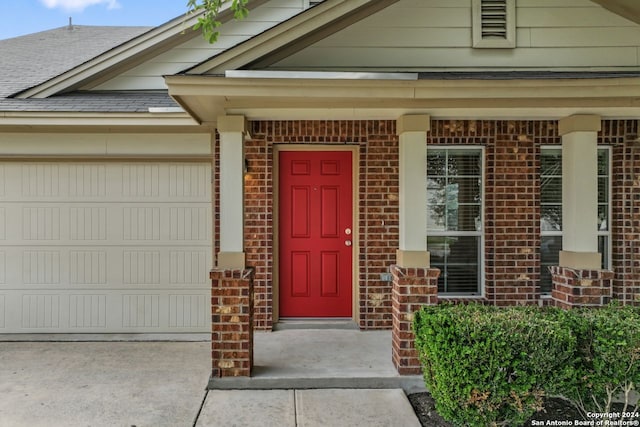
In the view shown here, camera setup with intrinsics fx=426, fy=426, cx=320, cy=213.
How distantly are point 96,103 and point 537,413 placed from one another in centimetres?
539

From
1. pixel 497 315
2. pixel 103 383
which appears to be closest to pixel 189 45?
pixel 103 383

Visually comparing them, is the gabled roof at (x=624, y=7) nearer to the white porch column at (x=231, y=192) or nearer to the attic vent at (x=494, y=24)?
the attic vent at (x=494, y=24)

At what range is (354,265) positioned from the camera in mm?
5215

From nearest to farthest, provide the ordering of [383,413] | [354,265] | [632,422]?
[632,422], [383,413], [354,265]

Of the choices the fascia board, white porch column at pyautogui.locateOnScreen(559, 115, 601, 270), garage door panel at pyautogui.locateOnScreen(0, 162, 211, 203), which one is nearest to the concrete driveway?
garage door panel at pyautogui.locateOnScreen(0, 162, 211, 203)

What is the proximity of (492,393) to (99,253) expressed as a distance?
4.60 metres

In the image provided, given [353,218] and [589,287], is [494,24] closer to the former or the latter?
[353,218]

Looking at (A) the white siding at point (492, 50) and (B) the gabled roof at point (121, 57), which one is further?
(B) the gabled roof at point (121, 57)

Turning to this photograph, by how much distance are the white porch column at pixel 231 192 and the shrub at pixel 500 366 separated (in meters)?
1.88

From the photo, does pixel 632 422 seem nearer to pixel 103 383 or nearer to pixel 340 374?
pixel 340 374

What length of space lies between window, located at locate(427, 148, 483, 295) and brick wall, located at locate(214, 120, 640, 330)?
0.12 metres

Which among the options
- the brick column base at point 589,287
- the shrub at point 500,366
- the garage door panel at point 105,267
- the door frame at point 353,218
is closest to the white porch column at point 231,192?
the door frame at point 353,218

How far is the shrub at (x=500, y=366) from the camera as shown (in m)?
2.72

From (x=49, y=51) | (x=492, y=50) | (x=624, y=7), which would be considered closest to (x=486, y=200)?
(x=492, y=50)
